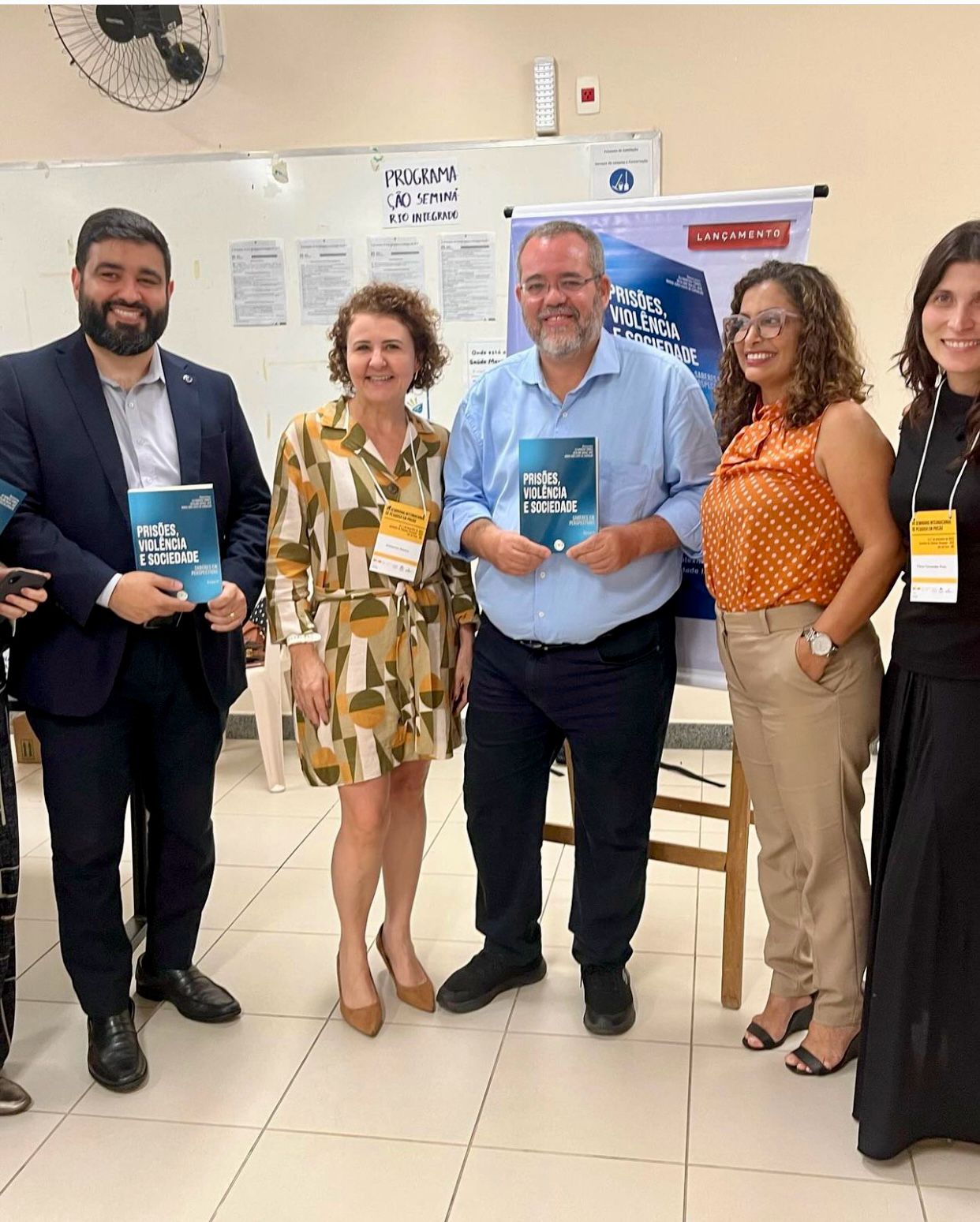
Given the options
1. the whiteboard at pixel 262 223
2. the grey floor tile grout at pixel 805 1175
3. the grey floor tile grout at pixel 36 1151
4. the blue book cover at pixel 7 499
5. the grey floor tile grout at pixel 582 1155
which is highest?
the whiteboard at pixel 262 223

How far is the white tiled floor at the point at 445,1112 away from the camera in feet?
6.14

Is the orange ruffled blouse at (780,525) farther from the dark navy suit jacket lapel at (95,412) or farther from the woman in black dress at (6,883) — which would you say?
the woman in black dress at (6,883)

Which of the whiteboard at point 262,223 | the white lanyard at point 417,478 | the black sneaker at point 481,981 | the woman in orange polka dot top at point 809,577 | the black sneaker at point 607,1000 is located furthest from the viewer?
the whiteboard at point 262,223

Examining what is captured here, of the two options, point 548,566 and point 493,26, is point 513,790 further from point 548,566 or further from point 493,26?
point 493,26

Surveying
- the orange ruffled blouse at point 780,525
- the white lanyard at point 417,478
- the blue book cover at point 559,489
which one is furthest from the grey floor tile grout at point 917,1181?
the white lanyard at point 417,478

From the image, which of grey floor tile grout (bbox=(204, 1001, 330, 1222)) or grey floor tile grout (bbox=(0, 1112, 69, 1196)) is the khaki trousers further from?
grey floor tile grout (bbox=(0, 1112, 69, 1196))

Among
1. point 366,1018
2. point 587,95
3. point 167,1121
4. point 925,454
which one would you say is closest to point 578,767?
point 366,1018

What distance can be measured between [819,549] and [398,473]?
0.90 m

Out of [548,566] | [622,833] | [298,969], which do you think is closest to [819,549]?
[548,566]

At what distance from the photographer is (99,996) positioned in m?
2.25

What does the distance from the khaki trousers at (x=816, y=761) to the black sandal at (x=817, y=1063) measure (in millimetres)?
78

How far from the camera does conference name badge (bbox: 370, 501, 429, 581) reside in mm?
2225

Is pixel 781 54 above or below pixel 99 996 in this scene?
above

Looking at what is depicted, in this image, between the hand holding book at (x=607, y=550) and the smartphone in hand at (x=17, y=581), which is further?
the hand holding book at (x=607, y=550)
